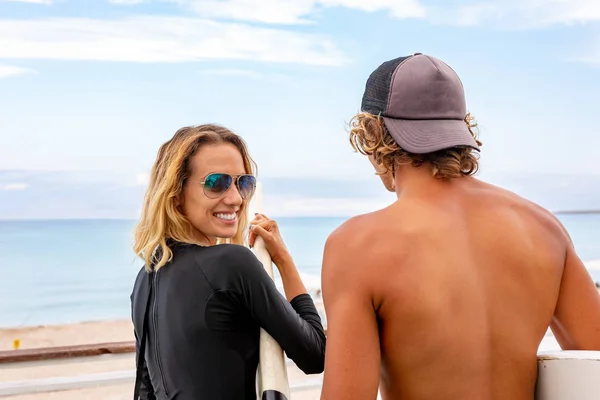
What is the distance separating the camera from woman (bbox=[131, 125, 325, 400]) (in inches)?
67.7

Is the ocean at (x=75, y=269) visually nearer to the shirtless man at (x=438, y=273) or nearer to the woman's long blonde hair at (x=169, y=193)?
the woman's long blonde hair at (x=169, y=193)

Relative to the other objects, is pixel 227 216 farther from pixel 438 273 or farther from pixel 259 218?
pixel 438 273

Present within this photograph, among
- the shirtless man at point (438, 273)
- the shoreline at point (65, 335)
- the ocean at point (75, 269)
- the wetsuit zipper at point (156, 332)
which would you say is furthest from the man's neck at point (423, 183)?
the ocean at point (75, 269)

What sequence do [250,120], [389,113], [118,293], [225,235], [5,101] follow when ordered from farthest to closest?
[250,120]
[5,101]
[118,293]
[225,235]
[389,113]

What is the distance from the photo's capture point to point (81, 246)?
124 feet

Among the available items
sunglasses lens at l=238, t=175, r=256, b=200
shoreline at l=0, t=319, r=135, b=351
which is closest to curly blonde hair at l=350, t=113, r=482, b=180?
sunglasses lens at l=238, t=175, r=256, b=200

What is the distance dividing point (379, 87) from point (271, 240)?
0.60 m

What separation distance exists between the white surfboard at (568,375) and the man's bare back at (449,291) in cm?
3

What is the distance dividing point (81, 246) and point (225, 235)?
3779cm

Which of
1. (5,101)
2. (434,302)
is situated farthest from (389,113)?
(5,101)

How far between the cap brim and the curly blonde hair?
0.09ft

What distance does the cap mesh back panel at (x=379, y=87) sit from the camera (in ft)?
5.24

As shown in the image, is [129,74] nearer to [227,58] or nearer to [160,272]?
[227,58]

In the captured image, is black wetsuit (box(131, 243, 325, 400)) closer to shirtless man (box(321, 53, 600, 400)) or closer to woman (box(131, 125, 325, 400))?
woman (box(131, 125, 325, 400))
